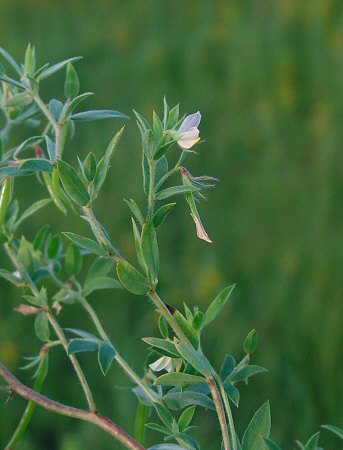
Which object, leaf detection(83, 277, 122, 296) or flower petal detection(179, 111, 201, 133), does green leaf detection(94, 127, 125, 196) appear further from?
leaf detection(83, 277, 122, 296)

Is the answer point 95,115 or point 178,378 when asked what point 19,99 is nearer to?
point 95,115

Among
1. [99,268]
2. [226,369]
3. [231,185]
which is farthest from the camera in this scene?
[231,185]

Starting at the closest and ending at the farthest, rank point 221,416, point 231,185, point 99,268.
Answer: point 221,416 < point 99,268 < point 231,185

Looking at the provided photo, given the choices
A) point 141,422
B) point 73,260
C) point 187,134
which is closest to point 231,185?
point 73,260

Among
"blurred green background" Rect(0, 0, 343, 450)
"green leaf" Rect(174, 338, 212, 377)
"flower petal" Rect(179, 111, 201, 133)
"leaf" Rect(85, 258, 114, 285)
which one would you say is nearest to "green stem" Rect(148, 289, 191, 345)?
"green leaf" Rect(174, 338, 212, 377)

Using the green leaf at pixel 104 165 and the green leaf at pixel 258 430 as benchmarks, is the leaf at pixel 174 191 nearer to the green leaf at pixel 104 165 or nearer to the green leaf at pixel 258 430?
the green leaf at pixel 104 165

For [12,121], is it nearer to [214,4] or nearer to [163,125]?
[163,125]

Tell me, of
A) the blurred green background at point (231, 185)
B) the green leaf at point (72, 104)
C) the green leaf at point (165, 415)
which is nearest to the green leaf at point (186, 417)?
the green leaf at point (165, 415)

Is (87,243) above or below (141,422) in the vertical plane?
above
